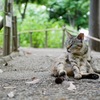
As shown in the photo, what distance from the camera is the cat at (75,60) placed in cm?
423

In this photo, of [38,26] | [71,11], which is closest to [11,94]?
[38,26]

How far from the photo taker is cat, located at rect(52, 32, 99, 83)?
4.23 m

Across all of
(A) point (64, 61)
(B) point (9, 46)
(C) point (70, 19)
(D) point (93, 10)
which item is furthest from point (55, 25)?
(A) point (64, 61)

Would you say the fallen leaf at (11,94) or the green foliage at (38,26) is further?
the green foliage at (38,26)

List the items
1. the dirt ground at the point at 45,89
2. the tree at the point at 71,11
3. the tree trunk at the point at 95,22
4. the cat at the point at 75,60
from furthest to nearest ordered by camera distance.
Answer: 1. the tree at the point at 71,11
2. the tree trunk at the point at 95,22
3. the cat at the point at 75,60
4. the dirt ground at the point at 45,89

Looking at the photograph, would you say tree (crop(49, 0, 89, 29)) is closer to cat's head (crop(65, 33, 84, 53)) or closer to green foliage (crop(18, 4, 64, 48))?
green foliage (crop(18, 4, 64, 48))

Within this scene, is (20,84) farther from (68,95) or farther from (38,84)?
(68,95)

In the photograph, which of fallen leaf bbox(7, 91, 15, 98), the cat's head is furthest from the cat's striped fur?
fallen leaf bbox(7, 91, 15, 98)

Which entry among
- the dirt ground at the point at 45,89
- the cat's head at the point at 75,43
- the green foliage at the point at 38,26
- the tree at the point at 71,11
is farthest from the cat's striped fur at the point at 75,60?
the tree at the point at 71,11

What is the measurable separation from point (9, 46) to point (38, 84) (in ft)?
12.7

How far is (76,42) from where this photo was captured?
4.28m

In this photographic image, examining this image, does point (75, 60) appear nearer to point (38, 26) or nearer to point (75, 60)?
point (75, 60)

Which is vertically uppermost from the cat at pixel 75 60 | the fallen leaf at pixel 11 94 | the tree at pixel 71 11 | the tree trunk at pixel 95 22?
the tree at pixel 71 11

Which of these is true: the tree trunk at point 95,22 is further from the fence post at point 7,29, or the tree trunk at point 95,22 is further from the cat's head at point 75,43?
the cat's head at point 75,43
